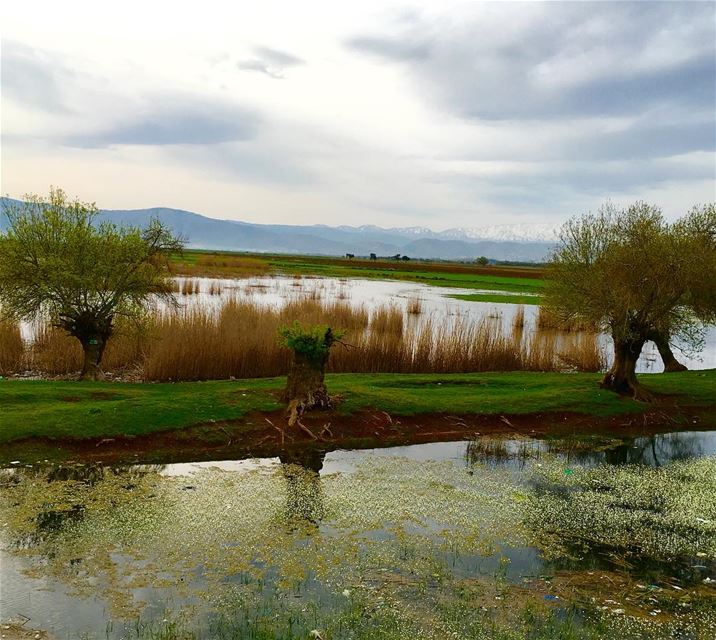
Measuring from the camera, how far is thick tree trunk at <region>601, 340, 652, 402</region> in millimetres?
18219

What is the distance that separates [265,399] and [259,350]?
5499 millimetres

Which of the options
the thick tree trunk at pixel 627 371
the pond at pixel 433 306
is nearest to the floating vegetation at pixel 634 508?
the thick tree trunk at pixel 627 371

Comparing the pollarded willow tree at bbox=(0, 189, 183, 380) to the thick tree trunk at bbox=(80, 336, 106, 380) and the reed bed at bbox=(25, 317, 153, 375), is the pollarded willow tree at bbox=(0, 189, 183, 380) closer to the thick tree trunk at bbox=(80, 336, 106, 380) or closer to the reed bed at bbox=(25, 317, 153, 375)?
the thick tree trunk at bbox=(80, 336, 106, 380)

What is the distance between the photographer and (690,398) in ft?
61.7

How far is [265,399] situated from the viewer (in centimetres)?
1550

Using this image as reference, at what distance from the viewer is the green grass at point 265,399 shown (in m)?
13.2

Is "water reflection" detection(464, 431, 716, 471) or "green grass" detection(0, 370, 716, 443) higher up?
"green grass" detection(0, 370, 716, 443)

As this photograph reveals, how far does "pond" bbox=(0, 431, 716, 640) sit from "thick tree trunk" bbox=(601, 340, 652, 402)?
5.56m

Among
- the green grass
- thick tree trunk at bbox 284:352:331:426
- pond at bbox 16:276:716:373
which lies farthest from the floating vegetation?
pond at bbox 16:276:716:373

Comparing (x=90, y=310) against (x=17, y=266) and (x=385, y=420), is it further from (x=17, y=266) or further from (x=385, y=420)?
(x=385, y=420)

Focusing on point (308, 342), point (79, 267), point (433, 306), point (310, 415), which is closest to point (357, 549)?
point (310, 415)

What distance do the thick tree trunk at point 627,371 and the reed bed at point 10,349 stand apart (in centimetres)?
1923

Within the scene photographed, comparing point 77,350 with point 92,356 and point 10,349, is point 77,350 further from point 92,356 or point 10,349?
point 92,356

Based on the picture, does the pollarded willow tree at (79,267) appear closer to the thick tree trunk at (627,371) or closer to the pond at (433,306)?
the pond at (433,306)
